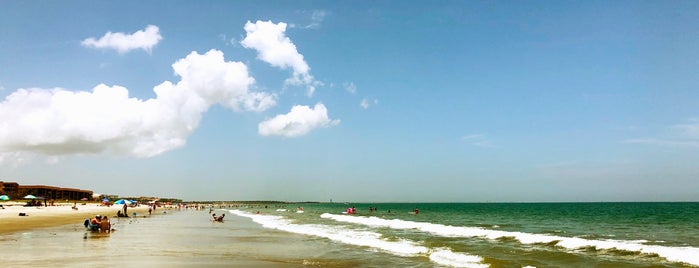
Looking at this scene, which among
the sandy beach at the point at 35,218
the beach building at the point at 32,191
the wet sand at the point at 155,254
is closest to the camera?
the wet sand at the point at 155,254

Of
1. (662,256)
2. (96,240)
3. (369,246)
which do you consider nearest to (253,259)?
(369,246)

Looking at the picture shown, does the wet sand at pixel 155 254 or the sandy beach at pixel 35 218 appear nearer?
the wet sand at pixel 155 254

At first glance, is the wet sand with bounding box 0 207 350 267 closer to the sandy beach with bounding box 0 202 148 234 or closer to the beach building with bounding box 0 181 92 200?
the sandy beach with bounding box 0 202 148 234

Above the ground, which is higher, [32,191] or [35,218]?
[32,191]

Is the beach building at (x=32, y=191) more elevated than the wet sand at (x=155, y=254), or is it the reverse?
the beach building at (x=32, y=191)

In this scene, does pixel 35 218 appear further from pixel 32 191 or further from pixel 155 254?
pixel 32 191

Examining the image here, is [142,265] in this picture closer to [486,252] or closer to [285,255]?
[285,255]

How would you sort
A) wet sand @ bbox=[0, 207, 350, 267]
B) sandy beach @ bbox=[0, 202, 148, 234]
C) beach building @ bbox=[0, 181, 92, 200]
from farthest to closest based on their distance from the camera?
beach building @ bbox=[0, 181, 92, 200] < sandy beach @ bbox=[0, 202, 148, 234] < wet sand @ bbox=[0, 207, 350, 267]

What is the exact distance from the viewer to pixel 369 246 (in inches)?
911

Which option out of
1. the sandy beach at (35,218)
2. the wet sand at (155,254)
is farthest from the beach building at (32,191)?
the wet sand at (155,254)

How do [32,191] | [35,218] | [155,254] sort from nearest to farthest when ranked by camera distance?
[155,254], [35,218], [32,191]

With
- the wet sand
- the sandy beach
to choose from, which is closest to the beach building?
the sandy beach

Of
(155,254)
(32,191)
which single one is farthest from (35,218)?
(32,191)

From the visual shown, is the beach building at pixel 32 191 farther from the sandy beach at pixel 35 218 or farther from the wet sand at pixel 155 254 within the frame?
the wet sand at pixel 155 254
